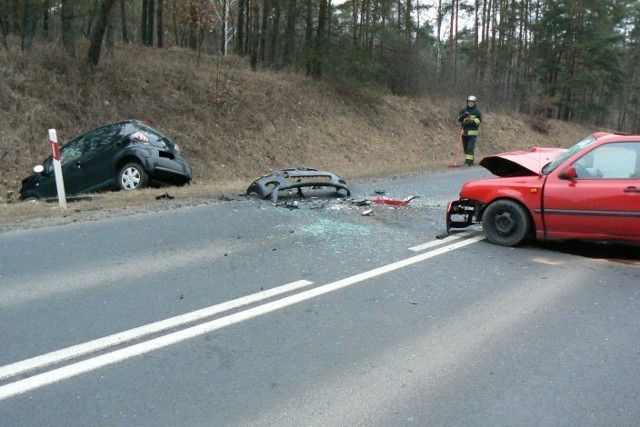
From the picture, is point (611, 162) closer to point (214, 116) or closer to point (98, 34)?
point (214, 116)

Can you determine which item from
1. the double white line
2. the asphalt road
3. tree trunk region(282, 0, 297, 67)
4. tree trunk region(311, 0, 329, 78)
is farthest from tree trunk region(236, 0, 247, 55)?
the double white line

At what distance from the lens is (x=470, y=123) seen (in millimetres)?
18438

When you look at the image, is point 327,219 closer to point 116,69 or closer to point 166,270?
point 166,270

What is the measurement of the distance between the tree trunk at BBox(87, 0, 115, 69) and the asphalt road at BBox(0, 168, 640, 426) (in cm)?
1192

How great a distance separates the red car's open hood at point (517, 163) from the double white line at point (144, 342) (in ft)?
10.3

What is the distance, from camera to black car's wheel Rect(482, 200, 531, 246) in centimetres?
727

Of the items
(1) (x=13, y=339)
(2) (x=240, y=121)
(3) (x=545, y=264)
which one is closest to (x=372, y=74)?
(2) (x=240, y=121)

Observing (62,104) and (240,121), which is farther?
(240,121)

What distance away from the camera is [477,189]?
7.68 metres

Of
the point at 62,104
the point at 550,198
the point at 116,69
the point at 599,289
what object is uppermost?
the point at 116,69

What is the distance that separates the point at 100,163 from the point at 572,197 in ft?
29.0

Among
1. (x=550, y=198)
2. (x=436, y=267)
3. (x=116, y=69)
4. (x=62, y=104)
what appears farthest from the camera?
(x=116, y=69)

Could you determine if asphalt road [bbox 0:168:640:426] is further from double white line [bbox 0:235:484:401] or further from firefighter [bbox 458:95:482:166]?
firefighter [bbox 458:95:482:166]

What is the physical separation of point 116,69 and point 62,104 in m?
2.86
